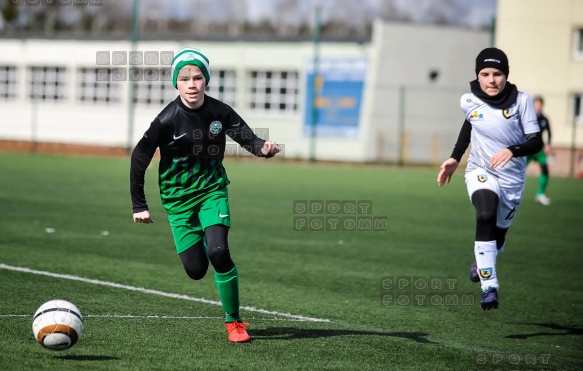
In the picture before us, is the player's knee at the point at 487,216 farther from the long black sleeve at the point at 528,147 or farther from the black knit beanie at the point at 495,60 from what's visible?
the black knit beanie at the point at 495,60

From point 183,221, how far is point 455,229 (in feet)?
32.3

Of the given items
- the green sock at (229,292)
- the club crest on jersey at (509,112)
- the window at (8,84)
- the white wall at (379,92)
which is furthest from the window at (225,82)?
the green sock at (229,292)

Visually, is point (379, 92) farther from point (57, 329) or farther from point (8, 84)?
point (57, 329)

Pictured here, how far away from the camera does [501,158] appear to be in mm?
8180

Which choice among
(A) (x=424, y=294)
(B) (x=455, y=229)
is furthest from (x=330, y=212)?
(A) (x=424, y=294)

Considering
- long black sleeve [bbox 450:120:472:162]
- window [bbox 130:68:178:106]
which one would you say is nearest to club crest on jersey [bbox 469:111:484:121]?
long black sleeve [bbox 450:120:472:162]

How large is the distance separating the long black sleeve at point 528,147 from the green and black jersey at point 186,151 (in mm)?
2187

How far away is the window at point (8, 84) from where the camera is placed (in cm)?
5147

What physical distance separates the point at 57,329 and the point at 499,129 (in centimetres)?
417

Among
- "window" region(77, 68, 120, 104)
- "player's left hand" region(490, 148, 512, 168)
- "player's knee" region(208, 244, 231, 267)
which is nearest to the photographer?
"player's knee" region(208, 244, 231, 267)

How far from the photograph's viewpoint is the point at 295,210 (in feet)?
61.5

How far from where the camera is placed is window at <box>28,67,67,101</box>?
50.3 meters

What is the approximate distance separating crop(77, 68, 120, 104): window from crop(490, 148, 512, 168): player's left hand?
41.9 meters

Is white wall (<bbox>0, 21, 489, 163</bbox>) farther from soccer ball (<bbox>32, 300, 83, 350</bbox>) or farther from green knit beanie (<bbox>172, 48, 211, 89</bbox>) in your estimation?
soccer ball (<bbox>32, 300, 83, 350</bbox>)
